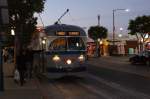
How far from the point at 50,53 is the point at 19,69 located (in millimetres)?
2645

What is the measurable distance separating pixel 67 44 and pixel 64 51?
1.42ft

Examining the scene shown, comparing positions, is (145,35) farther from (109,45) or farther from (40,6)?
(40,6)

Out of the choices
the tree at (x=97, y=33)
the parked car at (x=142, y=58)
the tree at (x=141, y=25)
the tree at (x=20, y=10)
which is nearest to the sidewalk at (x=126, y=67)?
the parked car at (x=142, y=58)

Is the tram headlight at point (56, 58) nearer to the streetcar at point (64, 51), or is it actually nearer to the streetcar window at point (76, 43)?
the streetcar at point (64, 51)

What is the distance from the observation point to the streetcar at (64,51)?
24641 millimetres

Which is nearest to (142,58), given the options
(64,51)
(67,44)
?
(67,44)

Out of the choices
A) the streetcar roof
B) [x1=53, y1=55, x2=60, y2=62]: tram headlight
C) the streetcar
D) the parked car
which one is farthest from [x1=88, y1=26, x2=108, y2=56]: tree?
[x1=53, y1=55, x2=60, y2=62]: tram headlight

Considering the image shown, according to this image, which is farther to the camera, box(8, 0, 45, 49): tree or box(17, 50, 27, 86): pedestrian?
box(8, 0, 45, 49): tree

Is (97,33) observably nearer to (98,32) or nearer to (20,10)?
(98,32)

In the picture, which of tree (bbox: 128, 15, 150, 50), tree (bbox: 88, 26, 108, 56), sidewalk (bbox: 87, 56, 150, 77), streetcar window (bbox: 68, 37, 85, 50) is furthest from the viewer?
tree (bbox: 88, 26, 108, 56)

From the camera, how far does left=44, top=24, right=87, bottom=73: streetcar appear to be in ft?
80.8

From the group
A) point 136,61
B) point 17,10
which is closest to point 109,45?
point 136,61

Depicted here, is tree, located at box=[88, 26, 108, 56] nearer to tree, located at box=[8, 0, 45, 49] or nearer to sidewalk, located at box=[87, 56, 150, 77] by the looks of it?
sidewalk, located at box=[87, 56, 150, 77]

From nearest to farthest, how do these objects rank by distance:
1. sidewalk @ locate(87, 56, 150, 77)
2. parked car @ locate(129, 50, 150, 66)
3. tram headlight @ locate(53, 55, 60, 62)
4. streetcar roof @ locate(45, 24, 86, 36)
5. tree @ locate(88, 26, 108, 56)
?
tram headlight @ locate(53, 55, 60, 62), streetcar roof @ locate(45, 24, 86, 36), sidewalk @ locate(87, 56, 150, 77), parked car @ locate(129, 50, 150, 66), tree @ locate(88, 26, 108, 56)
